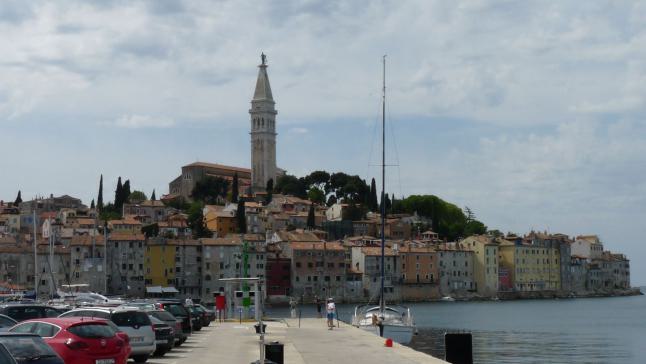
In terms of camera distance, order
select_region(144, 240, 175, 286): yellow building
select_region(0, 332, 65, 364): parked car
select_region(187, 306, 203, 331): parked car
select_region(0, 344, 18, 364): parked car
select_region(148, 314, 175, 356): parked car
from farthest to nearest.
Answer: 1. select_region(144, 240, 175, 286): yellow building
2. select_region(187, 306, 203, 331): parked car
3. select_region(148, 314, 175, 356): parked car
4. select_region(0, 332, 65, 364): parked car
5. select_region(0, 344, 18, 364): parked car

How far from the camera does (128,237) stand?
436 feet

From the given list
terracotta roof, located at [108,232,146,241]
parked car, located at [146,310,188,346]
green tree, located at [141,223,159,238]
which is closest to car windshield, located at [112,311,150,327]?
parked car, located at [146,310,188,346]

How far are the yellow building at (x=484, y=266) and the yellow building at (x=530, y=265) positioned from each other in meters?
4.07

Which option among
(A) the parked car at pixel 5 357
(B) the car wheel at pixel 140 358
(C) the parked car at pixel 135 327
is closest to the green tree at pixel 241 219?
(B) the car wheel at pixel 140 358

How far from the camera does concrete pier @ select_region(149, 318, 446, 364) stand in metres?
27.8

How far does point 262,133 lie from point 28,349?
182 m

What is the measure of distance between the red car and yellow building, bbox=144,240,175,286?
11494cm

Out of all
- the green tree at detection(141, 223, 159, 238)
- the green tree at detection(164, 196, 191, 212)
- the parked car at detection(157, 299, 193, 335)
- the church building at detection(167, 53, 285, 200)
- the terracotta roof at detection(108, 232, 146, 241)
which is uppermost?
the church building at detection(167, 53, 285, 200)

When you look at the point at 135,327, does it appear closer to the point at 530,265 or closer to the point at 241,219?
the point at 241,219

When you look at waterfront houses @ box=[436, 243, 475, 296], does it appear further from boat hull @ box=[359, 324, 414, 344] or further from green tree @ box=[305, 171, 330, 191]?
boat hull @ box=[359, 324, 414, 344]

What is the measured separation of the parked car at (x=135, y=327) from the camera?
23859mm

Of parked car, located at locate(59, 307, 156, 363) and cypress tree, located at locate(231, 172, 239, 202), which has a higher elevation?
cypress tree, located at locate(231, 172, 239, 202)

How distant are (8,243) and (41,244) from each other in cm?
415

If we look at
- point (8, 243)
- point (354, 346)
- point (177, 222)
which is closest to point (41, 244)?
point (8, 243)
